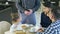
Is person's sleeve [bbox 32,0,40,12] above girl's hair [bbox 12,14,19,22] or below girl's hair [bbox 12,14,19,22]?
above

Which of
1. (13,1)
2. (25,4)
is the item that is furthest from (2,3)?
(25,4)

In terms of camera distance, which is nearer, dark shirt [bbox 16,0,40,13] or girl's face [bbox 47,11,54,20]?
girl's face [bbox 47,11,54,20]

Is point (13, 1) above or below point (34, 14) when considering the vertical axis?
above

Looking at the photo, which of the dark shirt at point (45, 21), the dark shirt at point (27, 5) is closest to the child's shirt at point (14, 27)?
the dark shirt at point (27, 5)

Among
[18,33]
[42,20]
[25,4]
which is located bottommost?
[18,33]

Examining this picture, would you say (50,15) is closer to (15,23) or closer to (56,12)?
(56,12)

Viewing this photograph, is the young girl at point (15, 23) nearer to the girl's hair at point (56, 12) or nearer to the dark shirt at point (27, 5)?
the dark shirt at point (27, 5)

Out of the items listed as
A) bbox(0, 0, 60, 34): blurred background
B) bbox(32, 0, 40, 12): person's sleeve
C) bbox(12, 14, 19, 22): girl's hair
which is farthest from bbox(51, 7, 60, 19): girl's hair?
bbox(12, 14, 19, 22): girl's hair

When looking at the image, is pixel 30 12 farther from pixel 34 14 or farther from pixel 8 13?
pixel 8 13

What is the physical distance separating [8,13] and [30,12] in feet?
1.03

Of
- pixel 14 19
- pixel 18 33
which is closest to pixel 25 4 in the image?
pixel 14 19

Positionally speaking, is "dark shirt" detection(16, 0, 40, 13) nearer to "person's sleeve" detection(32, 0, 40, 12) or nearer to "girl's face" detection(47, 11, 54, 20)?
"person's sleeve" detection(32, 0, 40, 12)

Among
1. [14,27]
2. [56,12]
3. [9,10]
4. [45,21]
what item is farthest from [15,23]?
[56,12]

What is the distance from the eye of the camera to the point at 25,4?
7.14 feet
